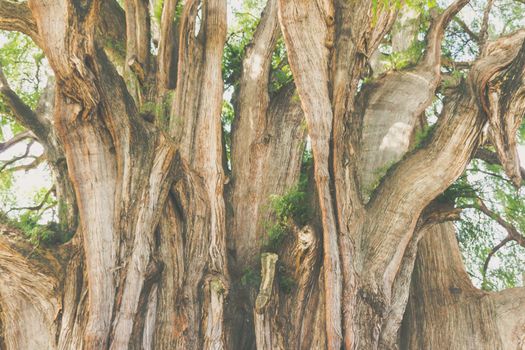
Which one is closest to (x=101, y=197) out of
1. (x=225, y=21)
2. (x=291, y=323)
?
(x=291, y=323)

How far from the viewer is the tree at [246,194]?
430cm

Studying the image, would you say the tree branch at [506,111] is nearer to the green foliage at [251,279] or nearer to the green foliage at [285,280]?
the green foliage at [285,280]

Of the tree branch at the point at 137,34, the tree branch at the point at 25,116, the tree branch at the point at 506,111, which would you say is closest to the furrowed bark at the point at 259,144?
the tree branch at the point at 137,34

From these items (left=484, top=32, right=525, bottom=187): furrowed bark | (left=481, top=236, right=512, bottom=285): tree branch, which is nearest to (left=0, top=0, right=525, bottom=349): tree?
(left=484, top=32, right=525, bottom=187): furrowed bark

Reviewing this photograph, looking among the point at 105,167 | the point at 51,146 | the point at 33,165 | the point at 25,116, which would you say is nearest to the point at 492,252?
the point at 105,167

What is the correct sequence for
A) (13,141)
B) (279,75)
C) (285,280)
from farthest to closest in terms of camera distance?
(13,141)
(279,75)
(285,280)

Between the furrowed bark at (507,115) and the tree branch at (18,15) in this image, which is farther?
the tree branch at (18,15)

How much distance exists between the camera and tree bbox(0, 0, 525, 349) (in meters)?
4.30

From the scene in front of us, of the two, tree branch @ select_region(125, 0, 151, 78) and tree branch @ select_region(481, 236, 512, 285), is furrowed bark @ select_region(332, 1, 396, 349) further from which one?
tree branch @ select_region(481, 236, 512, 285)

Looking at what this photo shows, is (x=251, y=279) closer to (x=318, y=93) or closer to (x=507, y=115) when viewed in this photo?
(x=318, y=93)

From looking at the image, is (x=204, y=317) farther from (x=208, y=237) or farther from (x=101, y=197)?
(x=101, y=197)

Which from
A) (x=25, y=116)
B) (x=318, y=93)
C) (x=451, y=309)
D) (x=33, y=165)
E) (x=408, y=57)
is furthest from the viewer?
(x=33, y=165)

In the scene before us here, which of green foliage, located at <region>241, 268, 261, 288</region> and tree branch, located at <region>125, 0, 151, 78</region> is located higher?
tree branch, located at <region>125, 0, 151, 78</region>

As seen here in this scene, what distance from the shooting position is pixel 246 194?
17.7 feet
